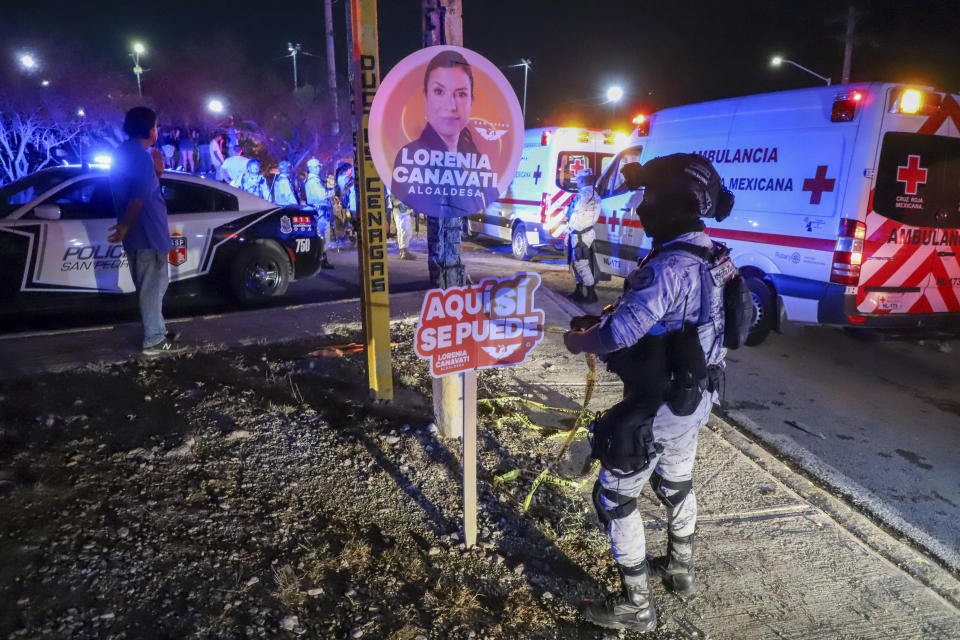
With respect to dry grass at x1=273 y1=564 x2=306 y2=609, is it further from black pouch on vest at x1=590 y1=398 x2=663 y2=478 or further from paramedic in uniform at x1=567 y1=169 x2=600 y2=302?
paramedic in uniform at x1=567 y1=169 x2=600 y2=302

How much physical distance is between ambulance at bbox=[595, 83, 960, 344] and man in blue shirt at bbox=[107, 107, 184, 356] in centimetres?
550

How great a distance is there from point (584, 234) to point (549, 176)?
11.5 feet

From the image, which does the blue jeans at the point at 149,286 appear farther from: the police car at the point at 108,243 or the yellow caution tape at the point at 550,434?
the yellow caution tape at the point at 550,434

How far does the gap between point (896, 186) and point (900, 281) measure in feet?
2.74

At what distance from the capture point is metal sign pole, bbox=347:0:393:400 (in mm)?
3631

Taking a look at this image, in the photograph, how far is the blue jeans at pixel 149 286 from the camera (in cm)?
500

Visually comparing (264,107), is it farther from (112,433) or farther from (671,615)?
(671,615)

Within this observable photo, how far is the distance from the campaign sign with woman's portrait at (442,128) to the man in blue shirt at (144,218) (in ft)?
9.64

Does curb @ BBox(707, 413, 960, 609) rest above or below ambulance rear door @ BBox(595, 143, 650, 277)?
below

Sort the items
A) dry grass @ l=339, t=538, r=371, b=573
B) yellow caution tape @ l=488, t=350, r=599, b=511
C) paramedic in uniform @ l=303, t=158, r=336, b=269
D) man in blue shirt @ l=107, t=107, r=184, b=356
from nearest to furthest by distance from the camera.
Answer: dry grass @ l=339, t=538, r=371, b=573 < yellow caution tape @ l=488, t=350, r=599, b=511 < man in blue shirt @ l=107, t=107, r=184, b=356 < paramedic in uniform @ l=303, t=158, r=336, b=269

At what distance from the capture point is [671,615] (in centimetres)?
259

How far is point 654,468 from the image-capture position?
8.52ft

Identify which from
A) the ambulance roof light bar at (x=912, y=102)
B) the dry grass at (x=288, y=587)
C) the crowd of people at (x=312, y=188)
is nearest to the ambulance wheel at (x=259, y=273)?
the crowd of people at (x=312, y=188)

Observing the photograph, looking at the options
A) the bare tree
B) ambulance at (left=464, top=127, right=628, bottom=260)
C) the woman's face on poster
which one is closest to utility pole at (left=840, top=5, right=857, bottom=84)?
ambulance at (left=464, top=127, right=628, bottom=260)
